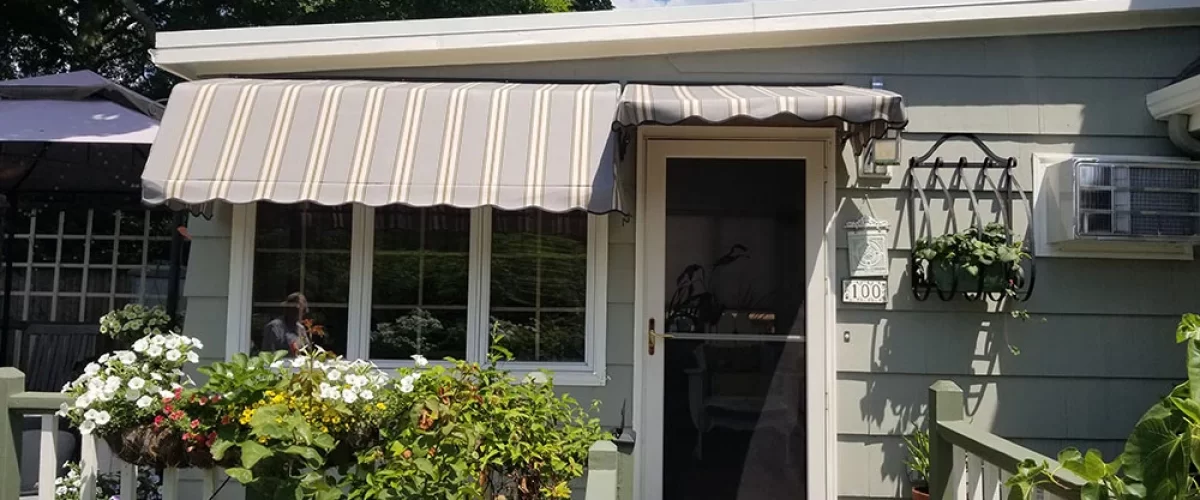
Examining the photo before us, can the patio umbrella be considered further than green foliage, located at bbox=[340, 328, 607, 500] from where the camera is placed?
Yes

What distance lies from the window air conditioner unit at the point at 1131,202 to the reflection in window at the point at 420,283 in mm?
2673

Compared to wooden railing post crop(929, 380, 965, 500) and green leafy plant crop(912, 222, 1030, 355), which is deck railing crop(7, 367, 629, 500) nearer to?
wooden railing post crop(929, 380, 965, 500)

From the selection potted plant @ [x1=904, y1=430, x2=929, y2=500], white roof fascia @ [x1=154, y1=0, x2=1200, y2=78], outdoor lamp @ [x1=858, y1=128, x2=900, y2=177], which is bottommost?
potted plant @ [x1=904, y1=430, x2=929, y2=500]

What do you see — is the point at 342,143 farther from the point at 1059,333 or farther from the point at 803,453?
the point at 1059,333

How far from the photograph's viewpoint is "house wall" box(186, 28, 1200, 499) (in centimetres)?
360

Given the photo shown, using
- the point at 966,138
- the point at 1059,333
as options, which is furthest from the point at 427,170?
the point at 1059,333

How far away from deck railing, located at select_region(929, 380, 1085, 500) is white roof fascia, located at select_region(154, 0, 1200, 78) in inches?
70.1

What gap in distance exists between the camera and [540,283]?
3682mm

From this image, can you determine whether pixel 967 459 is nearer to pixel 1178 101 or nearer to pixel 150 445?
pixel 1178 101

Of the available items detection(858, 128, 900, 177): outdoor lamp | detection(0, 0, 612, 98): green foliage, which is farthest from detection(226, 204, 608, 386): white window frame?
detection(0, 0, 612, 98): green foliage

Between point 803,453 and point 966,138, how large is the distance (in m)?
1.61

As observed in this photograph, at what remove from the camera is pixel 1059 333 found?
3613mm

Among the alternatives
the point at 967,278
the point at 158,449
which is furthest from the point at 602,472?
the point at 967,278

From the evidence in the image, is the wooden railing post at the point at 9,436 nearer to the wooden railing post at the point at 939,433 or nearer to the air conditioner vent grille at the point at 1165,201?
the wooden railing post at the point at 939,433
